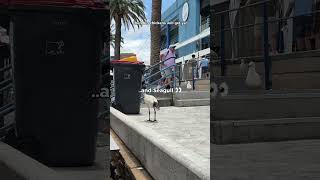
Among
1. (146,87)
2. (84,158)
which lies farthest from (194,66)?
(84,158)

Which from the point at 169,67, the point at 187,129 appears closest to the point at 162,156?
the point at 187,129

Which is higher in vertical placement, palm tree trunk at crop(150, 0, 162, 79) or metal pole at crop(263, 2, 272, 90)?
palm tree trunk at crop(150, 0, 162, 79)

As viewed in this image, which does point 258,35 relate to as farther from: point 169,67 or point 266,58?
point 169,67

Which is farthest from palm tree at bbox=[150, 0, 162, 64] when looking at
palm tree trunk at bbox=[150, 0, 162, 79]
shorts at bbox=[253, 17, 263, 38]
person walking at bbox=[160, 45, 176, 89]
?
shorts at bbox=[253, 17, 263, 38]

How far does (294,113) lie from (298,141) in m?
0.10

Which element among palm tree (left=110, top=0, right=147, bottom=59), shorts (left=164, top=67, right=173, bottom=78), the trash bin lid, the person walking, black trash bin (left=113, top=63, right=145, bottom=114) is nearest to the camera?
the trash bin lid

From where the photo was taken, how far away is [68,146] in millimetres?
2422

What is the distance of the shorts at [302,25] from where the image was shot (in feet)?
5.11

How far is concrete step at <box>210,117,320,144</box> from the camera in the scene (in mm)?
1643

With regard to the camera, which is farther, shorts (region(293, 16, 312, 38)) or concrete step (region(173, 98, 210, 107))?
concrete step (region(173, 98, 210, 107))

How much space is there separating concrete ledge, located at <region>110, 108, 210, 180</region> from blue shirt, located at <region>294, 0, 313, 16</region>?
1.72 m

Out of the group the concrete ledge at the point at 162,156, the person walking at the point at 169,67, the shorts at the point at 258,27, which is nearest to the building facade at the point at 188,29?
the shorts at the point at 258,27

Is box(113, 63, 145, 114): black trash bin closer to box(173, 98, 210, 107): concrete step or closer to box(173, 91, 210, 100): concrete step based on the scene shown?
box(173, 98, 210, 107): concrete step

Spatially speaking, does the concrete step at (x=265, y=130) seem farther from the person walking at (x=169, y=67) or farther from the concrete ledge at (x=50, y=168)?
the person walking at (x=169, y=67)
